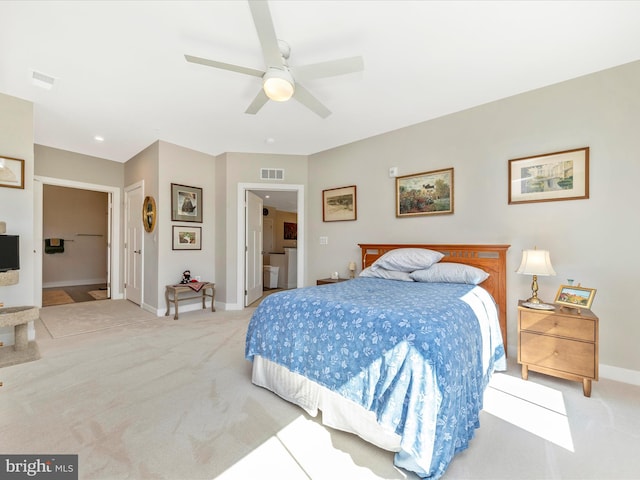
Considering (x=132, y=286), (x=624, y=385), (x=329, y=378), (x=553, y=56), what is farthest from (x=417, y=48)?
(x=132, y=286)

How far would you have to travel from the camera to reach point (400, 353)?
140cm

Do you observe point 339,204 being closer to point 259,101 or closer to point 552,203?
point 259,101

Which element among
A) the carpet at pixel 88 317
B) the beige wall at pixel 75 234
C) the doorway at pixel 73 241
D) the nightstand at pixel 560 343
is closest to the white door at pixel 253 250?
the carpet at pixel 88 317

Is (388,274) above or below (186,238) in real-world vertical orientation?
below

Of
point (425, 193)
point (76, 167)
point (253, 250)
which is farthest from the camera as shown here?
point (253, 250)

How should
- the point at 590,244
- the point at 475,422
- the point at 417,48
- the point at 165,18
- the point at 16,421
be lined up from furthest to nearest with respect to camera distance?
the point at 590,244 < the point at 417,48 < the point at 165,18 < the point at 16,421 < the point at 475,422

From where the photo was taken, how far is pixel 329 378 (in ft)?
5.51

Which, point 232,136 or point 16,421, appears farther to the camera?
point 232,136

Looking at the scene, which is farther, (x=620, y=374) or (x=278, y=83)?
(x=620, y=374)

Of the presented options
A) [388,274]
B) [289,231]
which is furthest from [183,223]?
[289,231]

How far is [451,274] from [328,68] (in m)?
2.15

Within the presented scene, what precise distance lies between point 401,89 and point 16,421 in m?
3.94

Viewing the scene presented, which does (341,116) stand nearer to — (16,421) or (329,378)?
(329,378)

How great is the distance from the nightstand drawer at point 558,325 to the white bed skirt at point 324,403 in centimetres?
164
